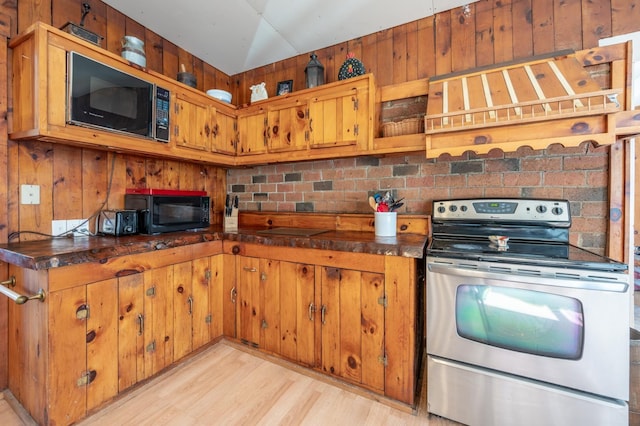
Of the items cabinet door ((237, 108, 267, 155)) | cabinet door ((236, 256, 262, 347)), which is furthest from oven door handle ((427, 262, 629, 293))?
cabinet door ((237, 108, 267, 155))

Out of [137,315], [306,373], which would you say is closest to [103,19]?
[137,315]

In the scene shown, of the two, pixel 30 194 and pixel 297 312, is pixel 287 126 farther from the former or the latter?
pixel 30 194

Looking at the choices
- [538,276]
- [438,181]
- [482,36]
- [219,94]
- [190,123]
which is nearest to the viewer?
[538,276]

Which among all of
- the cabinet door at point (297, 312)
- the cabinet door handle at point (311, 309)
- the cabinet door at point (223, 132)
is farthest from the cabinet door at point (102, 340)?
the cabinet door at point (223, 132)

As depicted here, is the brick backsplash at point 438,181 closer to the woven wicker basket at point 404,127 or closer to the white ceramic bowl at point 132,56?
the woven wicker basket at point 404,127

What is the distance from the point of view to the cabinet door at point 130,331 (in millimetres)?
1532

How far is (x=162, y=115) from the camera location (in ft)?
6.36

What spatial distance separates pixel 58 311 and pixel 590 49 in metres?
3.20

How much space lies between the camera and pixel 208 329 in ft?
6.72

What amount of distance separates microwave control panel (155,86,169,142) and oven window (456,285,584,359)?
84.6 inches

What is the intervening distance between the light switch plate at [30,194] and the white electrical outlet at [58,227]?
0.15 meters

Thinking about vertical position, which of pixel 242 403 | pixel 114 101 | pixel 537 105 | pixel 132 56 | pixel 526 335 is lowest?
pixel 242 403

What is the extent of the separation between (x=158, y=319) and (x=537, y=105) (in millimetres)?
2525

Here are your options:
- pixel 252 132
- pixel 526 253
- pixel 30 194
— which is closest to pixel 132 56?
pixel 252 132
